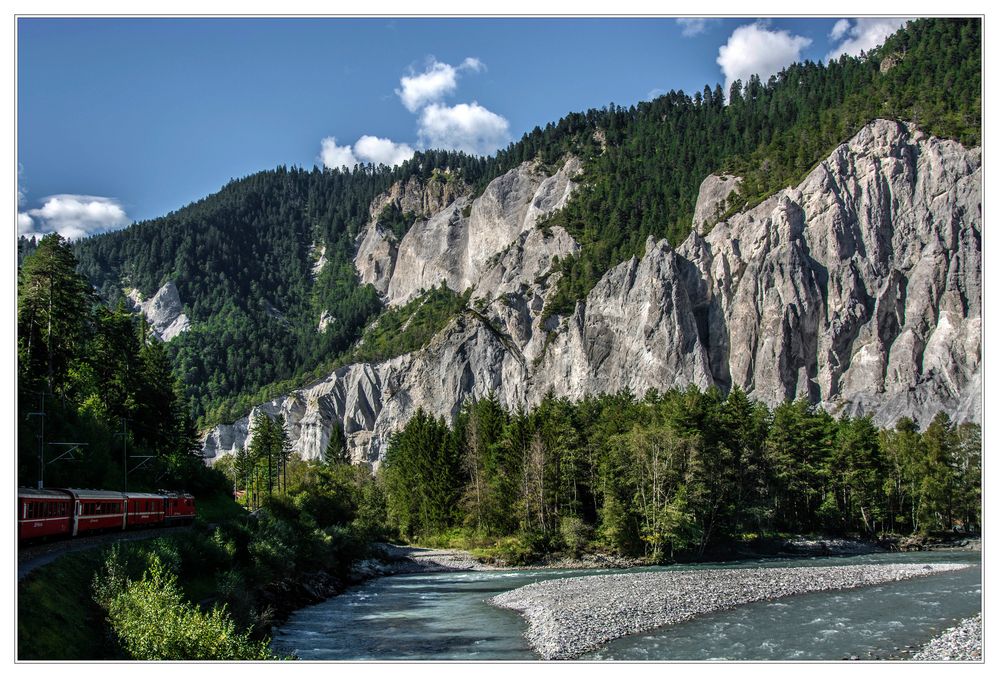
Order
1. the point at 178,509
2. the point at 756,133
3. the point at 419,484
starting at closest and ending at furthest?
the point at 178,509 → the point at 419,484 → the point at 756,133

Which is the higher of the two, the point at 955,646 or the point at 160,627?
the point at 160,627

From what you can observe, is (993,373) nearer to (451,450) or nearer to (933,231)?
(451,450)

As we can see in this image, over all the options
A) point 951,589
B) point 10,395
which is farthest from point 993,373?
point 10,395

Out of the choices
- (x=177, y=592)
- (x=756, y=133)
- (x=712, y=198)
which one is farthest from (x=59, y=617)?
(x=756, y=133)

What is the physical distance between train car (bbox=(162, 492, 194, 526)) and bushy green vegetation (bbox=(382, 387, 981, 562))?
79.2 feet

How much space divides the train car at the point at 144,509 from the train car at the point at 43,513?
7.20 meters

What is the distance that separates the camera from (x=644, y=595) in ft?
120

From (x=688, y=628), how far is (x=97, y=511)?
2468 centimetres

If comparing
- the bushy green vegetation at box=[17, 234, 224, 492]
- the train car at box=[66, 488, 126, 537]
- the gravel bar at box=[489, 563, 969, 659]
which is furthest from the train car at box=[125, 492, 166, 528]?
the gravel bar at box=[489, 563, 969, 659]

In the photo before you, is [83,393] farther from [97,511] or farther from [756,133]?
[756,133]

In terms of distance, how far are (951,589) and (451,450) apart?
46.8m

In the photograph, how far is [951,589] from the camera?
1478 inches

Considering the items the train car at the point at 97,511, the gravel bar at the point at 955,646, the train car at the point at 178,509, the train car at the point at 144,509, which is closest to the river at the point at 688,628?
the gravel bar at the point at 955,646

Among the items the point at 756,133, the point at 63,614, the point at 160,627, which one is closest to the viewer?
the point at 160,627
